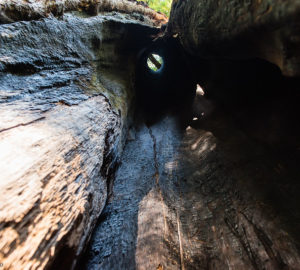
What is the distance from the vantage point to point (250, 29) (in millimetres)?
1521

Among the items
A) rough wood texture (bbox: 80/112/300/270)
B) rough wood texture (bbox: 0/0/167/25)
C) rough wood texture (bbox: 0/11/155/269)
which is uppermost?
rough wood texture (bbox: 0/0/167/25)

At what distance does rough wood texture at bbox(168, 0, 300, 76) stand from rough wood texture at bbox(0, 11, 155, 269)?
69.4 inches

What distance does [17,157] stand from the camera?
3.47 ft

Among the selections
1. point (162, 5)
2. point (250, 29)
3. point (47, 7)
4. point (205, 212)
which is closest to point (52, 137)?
point (205, 212)

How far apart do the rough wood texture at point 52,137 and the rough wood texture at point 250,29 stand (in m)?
1.76

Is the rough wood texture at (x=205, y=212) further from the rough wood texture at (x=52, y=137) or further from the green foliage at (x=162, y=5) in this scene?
the green foliage at (x=162, y=5)

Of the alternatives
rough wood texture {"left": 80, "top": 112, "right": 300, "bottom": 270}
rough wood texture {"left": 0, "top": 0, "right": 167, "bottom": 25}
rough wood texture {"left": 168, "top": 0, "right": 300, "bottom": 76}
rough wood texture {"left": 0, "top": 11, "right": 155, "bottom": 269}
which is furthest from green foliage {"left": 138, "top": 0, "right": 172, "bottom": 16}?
rough wood texture {"left": 80, "top": 112, "right": 300, "bottom": 270}

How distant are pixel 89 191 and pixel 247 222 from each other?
167 cm

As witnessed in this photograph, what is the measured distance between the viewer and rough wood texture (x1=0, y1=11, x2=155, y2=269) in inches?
35.0

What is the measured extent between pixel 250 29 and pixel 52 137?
78.6 inches

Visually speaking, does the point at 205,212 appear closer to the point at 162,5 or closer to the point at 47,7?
the point at 47,7

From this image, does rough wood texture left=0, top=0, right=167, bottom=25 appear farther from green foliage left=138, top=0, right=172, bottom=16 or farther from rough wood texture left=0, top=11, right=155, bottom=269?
green foliage left=138, top=0, right=172, bottom=16

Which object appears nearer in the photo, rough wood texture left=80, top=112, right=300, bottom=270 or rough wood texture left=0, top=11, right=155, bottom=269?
rough wood texture left=0, top=11, right=155, bottom=269

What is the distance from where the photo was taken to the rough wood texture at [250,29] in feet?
3.95
